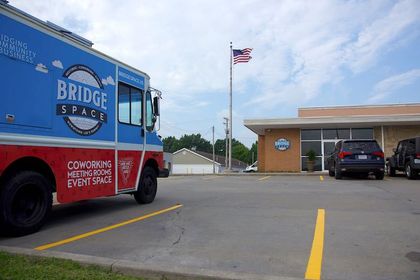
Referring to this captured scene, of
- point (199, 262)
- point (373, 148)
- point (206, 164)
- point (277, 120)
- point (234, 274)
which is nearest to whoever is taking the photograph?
point (234, 274)

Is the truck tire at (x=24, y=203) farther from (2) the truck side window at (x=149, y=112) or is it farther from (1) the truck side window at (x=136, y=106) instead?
(2) the truck side window at (x=149, y=112)

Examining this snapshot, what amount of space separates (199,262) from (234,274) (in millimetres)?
747

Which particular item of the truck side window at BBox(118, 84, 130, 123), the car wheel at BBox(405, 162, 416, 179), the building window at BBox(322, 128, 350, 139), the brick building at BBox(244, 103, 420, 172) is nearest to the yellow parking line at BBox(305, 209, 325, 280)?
the truck side window at BBox(118, 84, 130, 123)

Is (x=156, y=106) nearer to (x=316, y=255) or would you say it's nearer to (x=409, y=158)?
(x=316, y=255)

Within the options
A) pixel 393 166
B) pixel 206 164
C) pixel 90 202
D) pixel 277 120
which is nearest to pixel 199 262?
pixel 90 202

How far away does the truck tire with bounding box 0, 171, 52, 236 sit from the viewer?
21.7 ft

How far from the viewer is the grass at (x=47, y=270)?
466cm

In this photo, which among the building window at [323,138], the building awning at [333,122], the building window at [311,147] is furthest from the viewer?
the building window at [311,147]

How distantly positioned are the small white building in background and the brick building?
5446 centimetres

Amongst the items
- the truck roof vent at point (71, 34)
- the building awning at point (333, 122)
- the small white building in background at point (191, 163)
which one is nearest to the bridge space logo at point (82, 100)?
the truck roof vent at point (71, 34)

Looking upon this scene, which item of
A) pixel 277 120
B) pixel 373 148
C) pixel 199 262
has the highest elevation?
pixel 277 120

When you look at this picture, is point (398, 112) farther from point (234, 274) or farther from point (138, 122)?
point (234, 274)

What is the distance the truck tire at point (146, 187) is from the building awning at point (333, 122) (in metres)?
17.3

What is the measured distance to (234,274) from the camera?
4.78m
